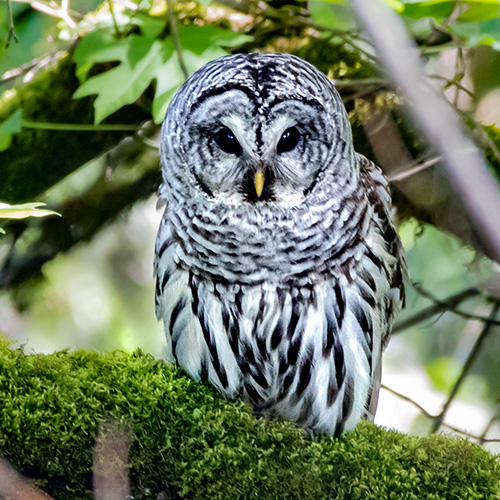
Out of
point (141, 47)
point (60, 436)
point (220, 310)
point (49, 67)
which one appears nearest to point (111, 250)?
point (49, 67)

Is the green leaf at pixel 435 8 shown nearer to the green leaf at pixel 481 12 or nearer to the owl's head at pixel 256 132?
the green leaf at pixel 481 12

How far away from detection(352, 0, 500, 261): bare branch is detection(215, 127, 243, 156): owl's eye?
2.15ft

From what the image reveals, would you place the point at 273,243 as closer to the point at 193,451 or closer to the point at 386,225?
the point at 386,225

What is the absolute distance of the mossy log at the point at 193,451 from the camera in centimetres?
111

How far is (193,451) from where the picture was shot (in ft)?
3.89

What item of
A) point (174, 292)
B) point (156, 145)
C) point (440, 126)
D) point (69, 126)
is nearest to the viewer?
point (440, 126)

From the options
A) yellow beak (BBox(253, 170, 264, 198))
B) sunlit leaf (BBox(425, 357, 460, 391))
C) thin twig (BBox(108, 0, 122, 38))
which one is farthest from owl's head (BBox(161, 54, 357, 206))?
sunlit leaf (BBox(425, 357, 460, 391))

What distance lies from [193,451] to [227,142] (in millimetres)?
657

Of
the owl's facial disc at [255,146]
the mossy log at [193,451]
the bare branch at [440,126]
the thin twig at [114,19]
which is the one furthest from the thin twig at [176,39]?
the bare branch at [440,126]

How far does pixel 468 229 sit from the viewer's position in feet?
6.59

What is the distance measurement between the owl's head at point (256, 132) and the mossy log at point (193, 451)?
0.50 metres

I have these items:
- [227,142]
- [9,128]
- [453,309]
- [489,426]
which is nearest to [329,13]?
[227,142]

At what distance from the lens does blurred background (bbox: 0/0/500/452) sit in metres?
1.69

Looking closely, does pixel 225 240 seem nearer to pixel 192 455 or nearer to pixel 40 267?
pixel 192 455
